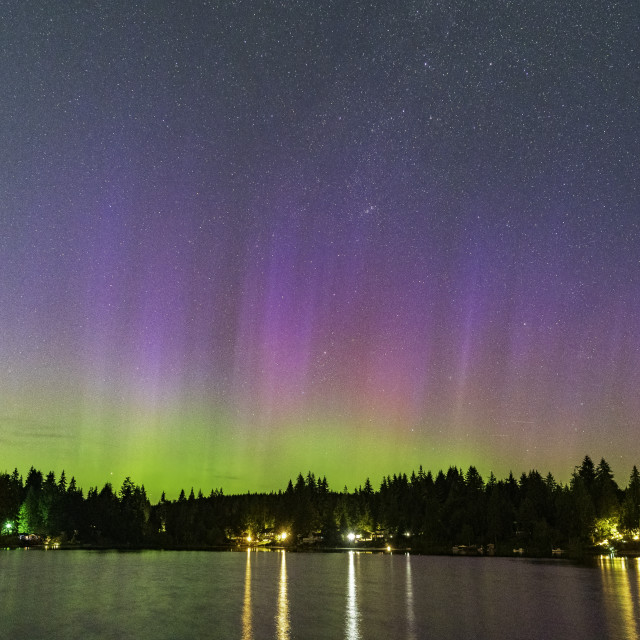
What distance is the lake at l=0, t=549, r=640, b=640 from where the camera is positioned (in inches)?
1807

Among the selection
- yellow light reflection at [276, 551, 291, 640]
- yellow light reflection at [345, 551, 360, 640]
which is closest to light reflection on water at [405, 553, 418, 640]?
yellow light reflection at [345, 551, 360, 640]

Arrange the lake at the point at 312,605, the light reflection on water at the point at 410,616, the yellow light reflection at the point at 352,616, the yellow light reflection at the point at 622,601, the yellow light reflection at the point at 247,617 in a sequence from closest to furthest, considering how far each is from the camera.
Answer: the yellow light reflection at the point at 247,617 → the yellow light reflection at the point at 352,616 → the light reflection on water at the point at 410,616 → the lake at the point at 312,605 → the yellow light reflection at the point at 622,601

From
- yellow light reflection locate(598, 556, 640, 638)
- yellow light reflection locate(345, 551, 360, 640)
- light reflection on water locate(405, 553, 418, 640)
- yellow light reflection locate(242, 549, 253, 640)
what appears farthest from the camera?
yellow light reflection locate(598, 556, 640, 638)

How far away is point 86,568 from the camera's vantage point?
105688 mm

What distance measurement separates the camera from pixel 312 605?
2367 inches

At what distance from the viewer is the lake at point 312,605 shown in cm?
4591

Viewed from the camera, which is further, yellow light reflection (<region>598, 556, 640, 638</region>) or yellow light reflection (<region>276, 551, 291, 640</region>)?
yellow light reflection (<region>598, 556, 640, 638</region>)

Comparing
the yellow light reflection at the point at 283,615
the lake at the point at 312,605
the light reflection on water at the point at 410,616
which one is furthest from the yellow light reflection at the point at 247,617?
the light reflection on water at the point at 410,616

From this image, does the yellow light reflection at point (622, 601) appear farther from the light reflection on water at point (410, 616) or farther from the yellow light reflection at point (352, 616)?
the yellow light reflection at point (352, 616)

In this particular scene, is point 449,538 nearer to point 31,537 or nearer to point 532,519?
point 532,519

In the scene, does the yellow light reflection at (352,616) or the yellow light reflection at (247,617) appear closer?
the yellow light reflection at (247,617)

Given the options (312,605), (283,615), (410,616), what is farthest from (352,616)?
(312,605)

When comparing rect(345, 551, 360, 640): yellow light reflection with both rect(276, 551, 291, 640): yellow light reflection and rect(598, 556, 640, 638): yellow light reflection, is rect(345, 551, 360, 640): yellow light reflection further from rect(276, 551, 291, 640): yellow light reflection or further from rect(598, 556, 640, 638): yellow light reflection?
rect(598, 556, 640, 638): yellow light reflection

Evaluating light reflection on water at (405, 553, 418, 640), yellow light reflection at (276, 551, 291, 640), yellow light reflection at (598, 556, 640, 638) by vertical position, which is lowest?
yellow light reflection at (598, 556, 640, 638)
